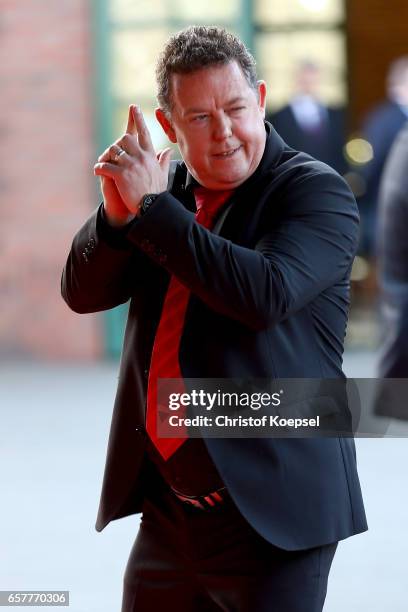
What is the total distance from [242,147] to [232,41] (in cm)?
20

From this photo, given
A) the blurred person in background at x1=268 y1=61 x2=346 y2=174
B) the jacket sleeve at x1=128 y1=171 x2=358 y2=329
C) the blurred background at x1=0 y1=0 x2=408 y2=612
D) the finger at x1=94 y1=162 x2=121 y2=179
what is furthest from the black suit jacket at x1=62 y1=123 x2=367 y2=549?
the blurred person in background at x1=268 y1=61 x2=346 y2=174

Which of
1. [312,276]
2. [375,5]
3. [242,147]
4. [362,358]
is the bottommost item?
[362,358]

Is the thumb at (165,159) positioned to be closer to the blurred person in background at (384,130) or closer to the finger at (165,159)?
the finger at (165,159)

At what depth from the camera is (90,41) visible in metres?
10.1

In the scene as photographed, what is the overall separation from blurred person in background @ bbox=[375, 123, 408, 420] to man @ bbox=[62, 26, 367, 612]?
3.46 metres

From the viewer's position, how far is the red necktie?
2.54 metres

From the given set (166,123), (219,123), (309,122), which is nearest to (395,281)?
(166,123)

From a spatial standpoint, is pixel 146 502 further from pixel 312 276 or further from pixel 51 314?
pixel 51 314

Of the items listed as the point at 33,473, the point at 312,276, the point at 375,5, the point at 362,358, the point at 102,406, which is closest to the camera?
the point at 312,276

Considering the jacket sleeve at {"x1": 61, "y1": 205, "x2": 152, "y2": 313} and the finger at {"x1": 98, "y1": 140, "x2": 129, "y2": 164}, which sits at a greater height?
the finger at {"x1": 98, "y1": 140, "x2": 129, "y2": 164}

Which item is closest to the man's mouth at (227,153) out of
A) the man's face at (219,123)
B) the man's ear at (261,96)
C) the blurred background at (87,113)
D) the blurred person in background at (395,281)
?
the man's face at (219,123)

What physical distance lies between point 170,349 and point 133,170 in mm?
343

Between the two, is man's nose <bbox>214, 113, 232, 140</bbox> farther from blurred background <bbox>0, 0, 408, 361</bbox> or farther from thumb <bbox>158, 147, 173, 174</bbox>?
blurred background <bbox>0, 0, 408, 361</bbox>

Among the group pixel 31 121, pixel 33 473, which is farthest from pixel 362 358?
pixel 33 473
